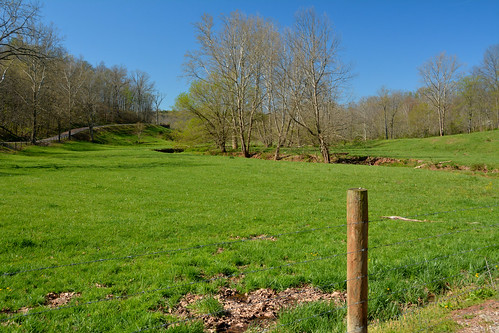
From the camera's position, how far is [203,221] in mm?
10094

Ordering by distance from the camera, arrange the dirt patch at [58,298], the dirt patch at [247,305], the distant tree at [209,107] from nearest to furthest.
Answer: the dirt patch at [247,305], the dirt patch at [58,298], the distant tree at [209,107]

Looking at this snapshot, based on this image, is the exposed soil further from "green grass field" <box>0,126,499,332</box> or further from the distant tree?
"green grass field" <box>0,126,499,332</box>

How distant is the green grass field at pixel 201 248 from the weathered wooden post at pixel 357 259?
0.88 m

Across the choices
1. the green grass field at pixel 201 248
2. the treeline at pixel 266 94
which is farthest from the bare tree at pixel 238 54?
the green grass field at pixel 201 248

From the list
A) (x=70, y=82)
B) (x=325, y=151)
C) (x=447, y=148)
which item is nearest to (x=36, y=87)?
(x=70, y=82)

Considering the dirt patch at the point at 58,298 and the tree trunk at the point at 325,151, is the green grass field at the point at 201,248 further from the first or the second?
the tree trunk at the point at 325,151

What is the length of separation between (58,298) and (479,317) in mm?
6315

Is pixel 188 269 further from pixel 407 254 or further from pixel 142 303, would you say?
pixel 407 254

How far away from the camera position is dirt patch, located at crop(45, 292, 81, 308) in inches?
192

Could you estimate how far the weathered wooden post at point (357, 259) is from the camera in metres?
3.28

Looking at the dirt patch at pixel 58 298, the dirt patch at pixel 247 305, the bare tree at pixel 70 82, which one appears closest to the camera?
the dirt patch at pixel 247 305

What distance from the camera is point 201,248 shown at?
752 centimetres

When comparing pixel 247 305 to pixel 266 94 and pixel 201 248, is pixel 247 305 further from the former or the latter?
pixel 266 94

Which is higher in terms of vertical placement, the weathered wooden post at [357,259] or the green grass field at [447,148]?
the green grass field at [447,148]
